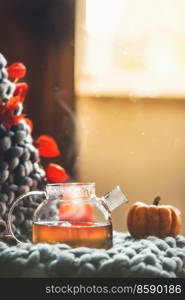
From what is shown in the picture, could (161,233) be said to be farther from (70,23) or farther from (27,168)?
(70,23)

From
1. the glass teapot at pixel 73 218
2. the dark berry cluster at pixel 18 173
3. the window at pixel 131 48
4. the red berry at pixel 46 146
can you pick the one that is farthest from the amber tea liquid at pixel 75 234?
the window at pixel 131 48

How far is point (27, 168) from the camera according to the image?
81cm

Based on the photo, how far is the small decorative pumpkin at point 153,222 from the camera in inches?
31.9

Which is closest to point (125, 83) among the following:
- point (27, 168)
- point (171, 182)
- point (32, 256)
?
point (171, 182)

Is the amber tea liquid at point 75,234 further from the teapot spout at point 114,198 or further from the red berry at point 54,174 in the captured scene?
the red berry at point 54,174

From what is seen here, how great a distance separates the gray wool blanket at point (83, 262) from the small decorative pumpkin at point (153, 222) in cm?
14

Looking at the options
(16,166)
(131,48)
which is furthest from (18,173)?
(131,48)

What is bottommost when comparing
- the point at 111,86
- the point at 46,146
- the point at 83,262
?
the point at 83,262

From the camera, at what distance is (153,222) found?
82 cm

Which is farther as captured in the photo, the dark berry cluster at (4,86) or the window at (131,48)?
the window at (131,48)

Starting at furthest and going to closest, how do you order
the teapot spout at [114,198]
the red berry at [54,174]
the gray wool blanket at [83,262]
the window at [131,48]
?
the window at [131,48] < the red berry at [54,174] < the teapot spout at [114,198] < the gray wool blanket at [83,262]

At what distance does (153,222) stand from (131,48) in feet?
1.11

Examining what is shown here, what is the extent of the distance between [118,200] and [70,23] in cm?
38

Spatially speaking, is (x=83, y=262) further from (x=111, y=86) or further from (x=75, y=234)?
(x=111, y=86)
